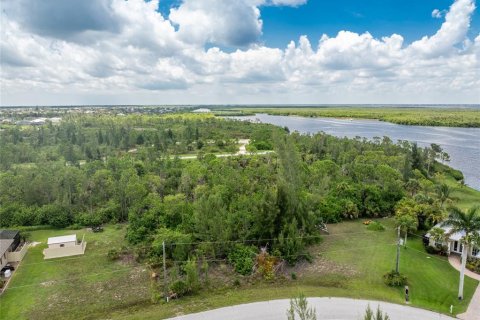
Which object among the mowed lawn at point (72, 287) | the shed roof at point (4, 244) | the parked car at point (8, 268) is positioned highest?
the shed roof at point (4, 244)

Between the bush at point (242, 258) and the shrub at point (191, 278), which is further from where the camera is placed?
the bush at point (242, 258)

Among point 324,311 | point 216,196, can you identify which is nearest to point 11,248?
point 216,196

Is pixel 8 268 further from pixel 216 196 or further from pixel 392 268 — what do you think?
pixel 392 268

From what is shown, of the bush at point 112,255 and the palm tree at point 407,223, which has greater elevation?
the palm tree at point 407,223

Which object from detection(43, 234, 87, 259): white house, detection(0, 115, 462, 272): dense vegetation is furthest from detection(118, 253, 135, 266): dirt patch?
detection(43, 234, 87, 259): white house

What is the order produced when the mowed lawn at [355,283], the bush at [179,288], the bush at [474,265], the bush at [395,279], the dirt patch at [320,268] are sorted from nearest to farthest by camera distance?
the mowed lawn at [355,283]
the bush at [179,288]
the bush at [395,279]
the bush at [474,265]
the dirt patch at [320,268]

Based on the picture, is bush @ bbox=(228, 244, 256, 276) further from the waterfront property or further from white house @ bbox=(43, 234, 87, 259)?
the waterfront property

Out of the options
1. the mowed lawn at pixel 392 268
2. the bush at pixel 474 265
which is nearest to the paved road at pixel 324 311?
the mowed lawn at pixel 392 268

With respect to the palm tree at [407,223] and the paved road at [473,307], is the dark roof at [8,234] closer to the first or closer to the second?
the palm tree at [407,223]
